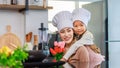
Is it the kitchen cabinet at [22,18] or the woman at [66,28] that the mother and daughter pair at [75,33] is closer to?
the woman at [66,28]

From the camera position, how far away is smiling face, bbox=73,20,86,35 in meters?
2.92

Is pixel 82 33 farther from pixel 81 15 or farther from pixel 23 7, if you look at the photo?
pixel 23 7

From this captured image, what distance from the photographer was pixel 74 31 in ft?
9.62

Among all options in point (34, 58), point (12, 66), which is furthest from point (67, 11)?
point (12, 66)

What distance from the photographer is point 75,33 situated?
9.66 feet

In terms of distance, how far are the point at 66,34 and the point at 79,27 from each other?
168mm

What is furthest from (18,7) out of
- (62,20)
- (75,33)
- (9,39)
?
(75,33)

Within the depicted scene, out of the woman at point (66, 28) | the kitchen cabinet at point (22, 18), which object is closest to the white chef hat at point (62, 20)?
the woman at point (66, 28)

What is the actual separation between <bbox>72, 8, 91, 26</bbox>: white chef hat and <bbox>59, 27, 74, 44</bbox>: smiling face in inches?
5.0

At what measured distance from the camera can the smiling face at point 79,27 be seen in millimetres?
2918

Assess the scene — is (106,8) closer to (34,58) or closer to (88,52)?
(88,52)

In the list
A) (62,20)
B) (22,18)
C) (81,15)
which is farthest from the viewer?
(22,18)

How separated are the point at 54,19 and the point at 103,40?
0.77m

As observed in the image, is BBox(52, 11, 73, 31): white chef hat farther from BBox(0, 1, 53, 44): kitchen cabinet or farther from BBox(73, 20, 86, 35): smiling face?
BBox(0, 1, 53, 44): kitchen cabinet
